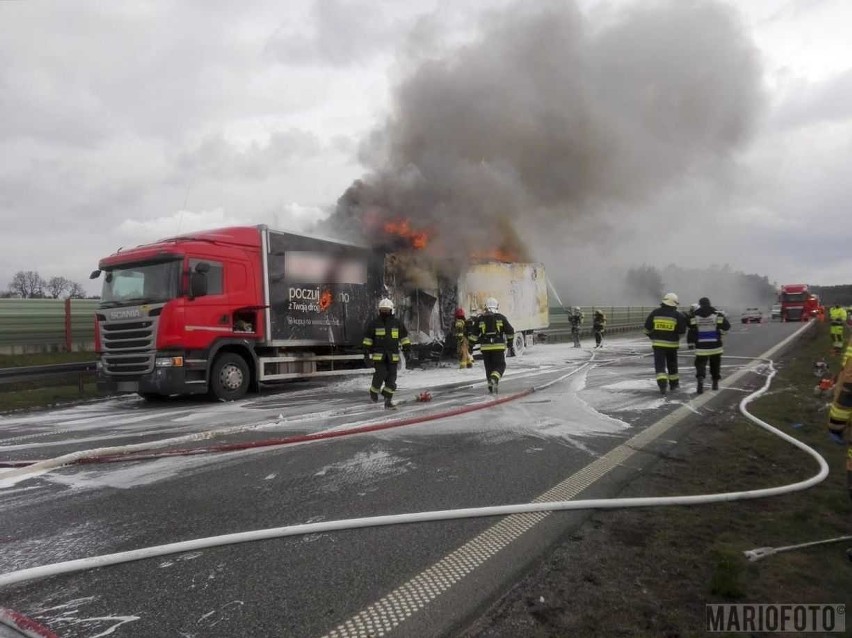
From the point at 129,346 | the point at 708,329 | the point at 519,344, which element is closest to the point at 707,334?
the point at 708,329

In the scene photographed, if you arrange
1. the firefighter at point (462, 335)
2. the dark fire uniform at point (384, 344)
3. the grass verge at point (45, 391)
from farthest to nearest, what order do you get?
the firefighter at point (462, 335) < the grass verge at point (45, 391) < the dark fire uniform at point (384, 344)

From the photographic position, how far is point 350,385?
37.6 ft

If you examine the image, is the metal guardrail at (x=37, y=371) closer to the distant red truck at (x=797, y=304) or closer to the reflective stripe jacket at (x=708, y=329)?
the reflective stripe jacket at (x=708, y=329)

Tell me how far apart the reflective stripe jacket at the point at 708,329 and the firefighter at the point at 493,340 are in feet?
9.67

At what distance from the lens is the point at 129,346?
900 centimetres

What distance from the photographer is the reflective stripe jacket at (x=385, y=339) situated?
8.20 metres

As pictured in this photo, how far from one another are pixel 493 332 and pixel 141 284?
219 inches

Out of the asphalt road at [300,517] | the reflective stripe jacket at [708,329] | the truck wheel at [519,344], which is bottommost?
the asphalt road at [300,517]

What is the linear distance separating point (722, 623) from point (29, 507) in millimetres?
4110

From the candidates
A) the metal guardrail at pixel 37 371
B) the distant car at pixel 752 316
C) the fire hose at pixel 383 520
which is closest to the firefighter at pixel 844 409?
the fire hose at pixel 383 520

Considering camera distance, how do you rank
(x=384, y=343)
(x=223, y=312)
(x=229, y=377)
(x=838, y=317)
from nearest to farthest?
(x=384, y=343)
(x=223, y=312)
(x=229, y=377)
(x=838, y=317)

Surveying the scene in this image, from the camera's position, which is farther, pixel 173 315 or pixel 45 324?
pixel 45 324

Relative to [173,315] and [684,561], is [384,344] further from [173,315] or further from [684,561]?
[684,561]

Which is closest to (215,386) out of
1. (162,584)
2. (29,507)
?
(29,507)
